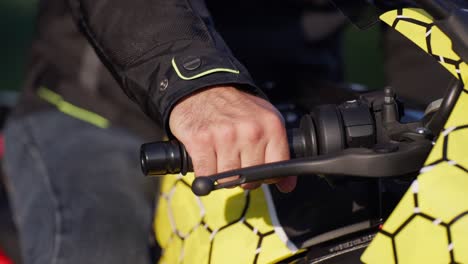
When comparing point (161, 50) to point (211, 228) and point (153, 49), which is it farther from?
point (211, 228)

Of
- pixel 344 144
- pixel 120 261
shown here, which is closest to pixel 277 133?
pixel 344 144

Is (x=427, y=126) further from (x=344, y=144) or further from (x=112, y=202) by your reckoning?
(x=112, y=202)

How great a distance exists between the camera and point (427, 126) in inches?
39.1

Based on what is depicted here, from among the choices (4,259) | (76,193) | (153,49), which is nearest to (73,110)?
(76,193)

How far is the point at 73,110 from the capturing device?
1867 millimetres

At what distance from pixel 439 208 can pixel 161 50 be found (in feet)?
1.61

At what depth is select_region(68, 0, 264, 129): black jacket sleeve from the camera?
1.08m

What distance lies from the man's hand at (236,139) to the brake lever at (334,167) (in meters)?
0.07

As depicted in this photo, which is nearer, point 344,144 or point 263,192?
point 344,144

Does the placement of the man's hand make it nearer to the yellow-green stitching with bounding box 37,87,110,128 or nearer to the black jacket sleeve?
the black jacket sleeve

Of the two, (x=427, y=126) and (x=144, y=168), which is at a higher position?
(x=427, y=126)

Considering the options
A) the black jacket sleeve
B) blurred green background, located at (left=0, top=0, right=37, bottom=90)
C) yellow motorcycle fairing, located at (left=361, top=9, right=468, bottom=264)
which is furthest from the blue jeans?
blurred green background, located at (left=0, top=0, right=37, bottom=90)

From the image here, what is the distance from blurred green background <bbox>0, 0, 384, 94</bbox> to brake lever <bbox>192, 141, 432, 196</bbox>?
7.64 feet

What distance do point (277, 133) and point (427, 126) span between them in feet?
0.64
